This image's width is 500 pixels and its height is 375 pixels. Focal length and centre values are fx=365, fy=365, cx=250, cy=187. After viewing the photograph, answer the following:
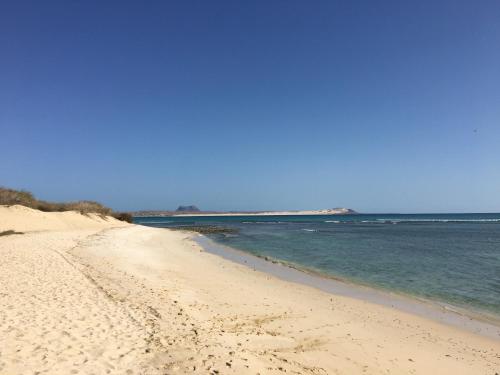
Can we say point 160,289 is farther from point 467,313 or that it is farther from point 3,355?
point 467,313

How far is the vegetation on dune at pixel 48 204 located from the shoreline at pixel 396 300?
30.1 m

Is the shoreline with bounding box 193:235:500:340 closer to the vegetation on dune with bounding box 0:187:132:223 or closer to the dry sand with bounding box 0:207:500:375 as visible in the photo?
the dry sand with bounding box 0:207:500:375

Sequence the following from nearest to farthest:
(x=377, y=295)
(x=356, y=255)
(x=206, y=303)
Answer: (x=206, y=303)
(x=377, y=295)
(x=356, y=255)

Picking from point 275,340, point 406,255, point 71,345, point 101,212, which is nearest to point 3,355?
point 71,345

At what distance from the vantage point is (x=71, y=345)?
269 inches

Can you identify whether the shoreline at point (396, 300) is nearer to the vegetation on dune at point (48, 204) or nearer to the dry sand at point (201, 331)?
the dry sand at point (201, 331)

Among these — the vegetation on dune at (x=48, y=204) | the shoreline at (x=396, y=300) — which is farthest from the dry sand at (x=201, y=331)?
the vegetation on dune at (x=48, y=204)

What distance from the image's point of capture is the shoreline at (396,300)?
444 inches

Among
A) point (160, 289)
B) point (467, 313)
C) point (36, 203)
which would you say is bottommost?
point (467, 313)

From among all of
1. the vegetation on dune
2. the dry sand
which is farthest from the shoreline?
the vegetation on dune

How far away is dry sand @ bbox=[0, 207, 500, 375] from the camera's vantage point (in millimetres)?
6473

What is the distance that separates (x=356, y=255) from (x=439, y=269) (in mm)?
6609

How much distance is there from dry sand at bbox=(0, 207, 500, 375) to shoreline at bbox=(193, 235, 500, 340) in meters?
0.80

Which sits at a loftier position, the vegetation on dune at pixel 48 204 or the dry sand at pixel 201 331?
the vegetation on dune at pixel 48 204
